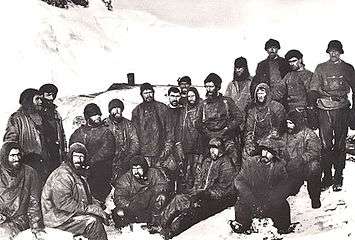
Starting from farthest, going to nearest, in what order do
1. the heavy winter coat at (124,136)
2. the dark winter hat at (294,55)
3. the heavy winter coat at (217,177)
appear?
the heavy winter coat at (124,136), the dark winter hat at (294,55), the heavy winter coat at (217,177)

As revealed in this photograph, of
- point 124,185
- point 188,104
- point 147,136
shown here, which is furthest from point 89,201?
point 188,104

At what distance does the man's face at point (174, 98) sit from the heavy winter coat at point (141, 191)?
2.49 ft

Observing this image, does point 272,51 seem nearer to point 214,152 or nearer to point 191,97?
point 191,97

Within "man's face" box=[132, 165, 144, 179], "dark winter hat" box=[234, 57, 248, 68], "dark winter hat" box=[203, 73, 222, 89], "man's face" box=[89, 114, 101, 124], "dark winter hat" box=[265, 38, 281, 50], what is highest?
"dark winter hat" box=[265, 38, 281, 50]

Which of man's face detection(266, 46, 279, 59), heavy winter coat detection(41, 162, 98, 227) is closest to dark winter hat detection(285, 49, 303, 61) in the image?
man's face detection(266, 46, 279, 59)

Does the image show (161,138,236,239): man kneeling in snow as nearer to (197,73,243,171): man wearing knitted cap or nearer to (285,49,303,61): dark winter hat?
(197,73,243,171): man wearing knitted cap

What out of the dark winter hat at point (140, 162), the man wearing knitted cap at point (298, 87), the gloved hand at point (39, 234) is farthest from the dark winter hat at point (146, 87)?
the gloved hand at point (39, 234)

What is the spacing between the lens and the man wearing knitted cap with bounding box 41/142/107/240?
830cm

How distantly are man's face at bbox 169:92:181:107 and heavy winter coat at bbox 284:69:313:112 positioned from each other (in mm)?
1161

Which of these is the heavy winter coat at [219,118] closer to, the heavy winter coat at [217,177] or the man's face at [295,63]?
the heavy winter coat at [217,177]

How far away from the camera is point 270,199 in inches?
319

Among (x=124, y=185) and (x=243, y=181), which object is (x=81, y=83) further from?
(x=243, y=181)

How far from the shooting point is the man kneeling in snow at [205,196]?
8.20m

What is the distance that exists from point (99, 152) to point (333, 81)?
8.62 feet
